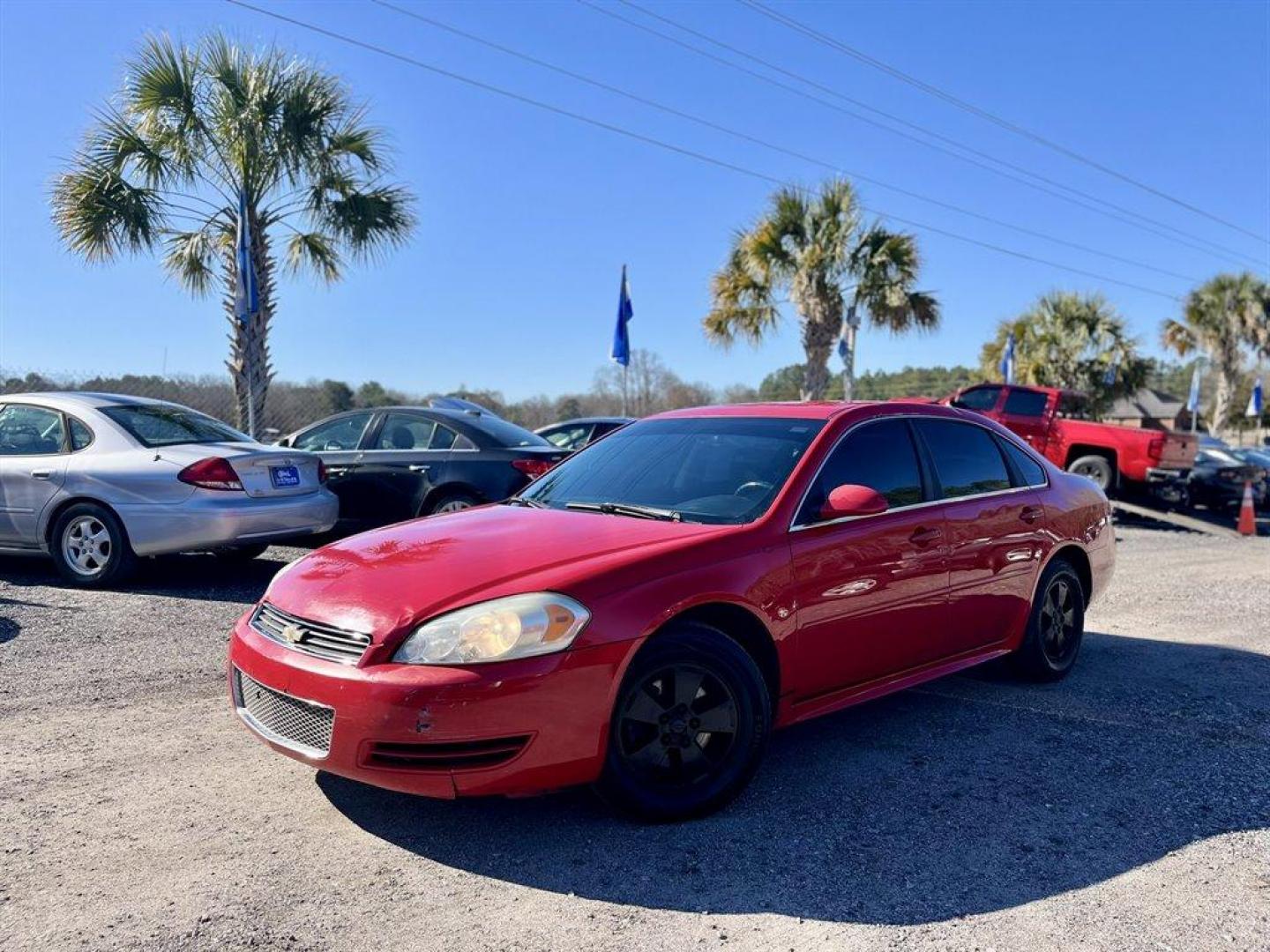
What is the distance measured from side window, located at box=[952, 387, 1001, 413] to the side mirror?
12478 millimetres

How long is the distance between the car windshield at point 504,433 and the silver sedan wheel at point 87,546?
3.06 meters

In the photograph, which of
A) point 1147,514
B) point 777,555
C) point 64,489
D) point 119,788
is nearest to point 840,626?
point 777,555

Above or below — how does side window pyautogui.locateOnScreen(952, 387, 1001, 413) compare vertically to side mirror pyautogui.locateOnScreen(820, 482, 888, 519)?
above

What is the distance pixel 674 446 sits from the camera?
452 centimetres

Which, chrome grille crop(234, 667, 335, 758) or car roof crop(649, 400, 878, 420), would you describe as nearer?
chrome grille crop(234, 667, 335, 758)

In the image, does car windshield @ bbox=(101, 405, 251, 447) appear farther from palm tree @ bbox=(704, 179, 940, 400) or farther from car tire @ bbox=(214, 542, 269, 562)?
palm tree @ bbox=(704, 179, 940, 400)

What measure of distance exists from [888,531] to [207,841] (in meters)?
2.84

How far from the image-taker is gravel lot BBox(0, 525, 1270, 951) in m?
2.71

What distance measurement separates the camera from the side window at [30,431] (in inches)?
277

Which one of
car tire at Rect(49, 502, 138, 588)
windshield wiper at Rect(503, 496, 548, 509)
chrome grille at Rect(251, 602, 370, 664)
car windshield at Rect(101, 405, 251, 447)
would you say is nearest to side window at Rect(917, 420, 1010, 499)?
windshield wiper at Rect(503, 496, 548, 509)

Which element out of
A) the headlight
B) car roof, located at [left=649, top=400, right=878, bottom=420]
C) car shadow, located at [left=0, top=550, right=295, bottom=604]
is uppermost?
car roof, located at [left=649, top=400, right=878, bottom=420]

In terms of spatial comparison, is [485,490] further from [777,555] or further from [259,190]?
[259,190]

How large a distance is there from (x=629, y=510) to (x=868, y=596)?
3.44ft

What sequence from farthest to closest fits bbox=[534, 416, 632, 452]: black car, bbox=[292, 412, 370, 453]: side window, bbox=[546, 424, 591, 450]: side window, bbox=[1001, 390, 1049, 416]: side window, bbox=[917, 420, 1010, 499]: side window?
bbox=[1001, 390, 1049, 416]: side window, bbox=[546, 424, 591, 450]: side window, bbox=[534, 416, 632, 452]: black car, bbox=[292, 412, 370, 453]: side window, bbox=[917, 420, 1010, 499]: side window
